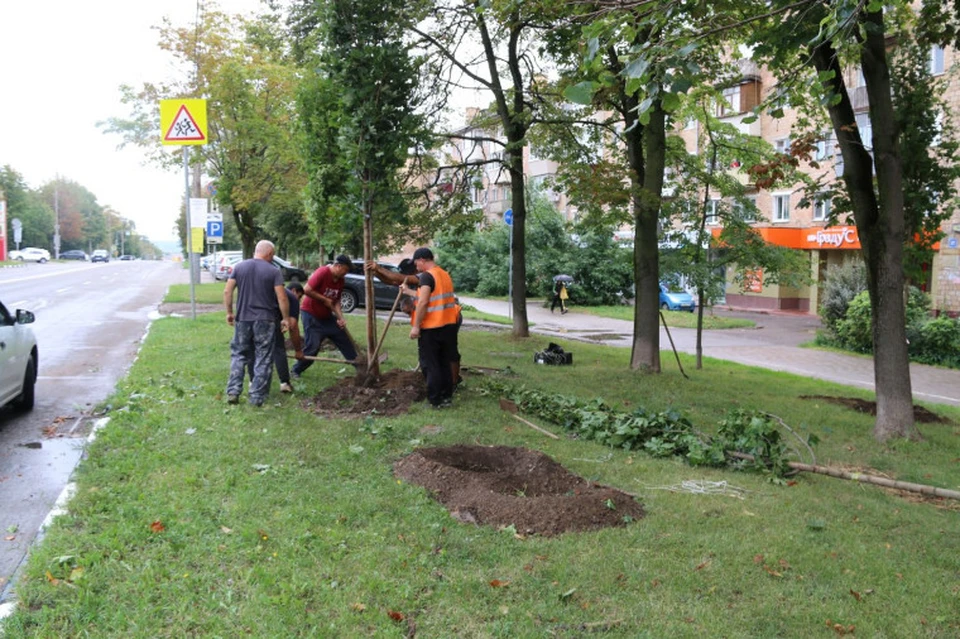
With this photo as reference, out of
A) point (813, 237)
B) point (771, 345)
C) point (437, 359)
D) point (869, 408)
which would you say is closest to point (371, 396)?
point (437, 359)

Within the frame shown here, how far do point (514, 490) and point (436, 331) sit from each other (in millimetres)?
3077

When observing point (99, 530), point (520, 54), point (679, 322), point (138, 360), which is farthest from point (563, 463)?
point (679, 322)

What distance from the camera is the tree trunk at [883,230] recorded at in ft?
26.4

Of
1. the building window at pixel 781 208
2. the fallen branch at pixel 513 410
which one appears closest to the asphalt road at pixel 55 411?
the fallen branch at pixel 513 410

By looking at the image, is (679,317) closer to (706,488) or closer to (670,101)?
(706,488)

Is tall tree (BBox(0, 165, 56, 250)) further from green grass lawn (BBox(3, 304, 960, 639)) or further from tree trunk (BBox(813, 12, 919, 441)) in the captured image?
tree trunk (BBox(813, 12, 919, 441))

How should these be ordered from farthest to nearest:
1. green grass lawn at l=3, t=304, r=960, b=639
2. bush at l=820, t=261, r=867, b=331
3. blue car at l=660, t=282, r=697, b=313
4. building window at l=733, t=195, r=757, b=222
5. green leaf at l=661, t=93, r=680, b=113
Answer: blue car at l=660, t=282, r=697, b=313, bush at l=820, t=261, r=867, b=331, building window at l=733, t=195, r=757, b=222, green leaf at l=661, t=93, r=680, b=113, green grass lawn at l=3, t=304, r=960, b=639

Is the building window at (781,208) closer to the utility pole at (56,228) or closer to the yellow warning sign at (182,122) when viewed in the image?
the yellow warning sign at (182,122)

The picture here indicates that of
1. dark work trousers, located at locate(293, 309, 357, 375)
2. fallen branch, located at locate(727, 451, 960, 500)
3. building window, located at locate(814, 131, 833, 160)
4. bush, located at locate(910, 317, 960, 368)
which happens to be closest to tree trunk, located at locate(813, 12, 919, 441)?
building window, located at locate(814, 131, 833, 160)

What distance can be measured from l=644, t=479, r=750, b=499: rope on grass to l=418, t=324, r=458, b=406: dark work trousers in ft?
10.5

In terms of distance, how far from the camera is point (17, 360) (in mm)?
7922

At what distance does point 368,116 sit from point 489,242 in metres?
29.8

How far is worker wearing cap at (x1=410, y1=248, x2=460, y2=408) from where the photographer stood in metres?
8.25

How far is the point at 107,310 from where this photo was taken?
21.6m
